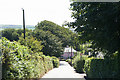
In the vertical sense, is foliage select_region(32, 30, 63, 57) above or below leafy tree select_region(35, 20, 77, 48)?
below

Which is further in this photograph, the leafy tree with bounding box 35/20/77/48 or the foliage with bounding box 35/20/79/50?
the leafy tree with bounding box 35/20/77/48

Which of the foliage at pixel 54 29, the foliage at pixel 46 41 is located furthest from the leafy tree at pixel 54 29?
the foliage at pixel 46 41

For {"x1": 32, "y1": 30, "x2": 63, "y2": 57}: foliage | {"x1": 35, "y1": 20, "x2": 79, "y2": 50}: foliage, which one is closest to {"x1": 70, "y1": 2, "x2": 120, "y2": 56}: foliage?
{"x1": 32, "y1": 30, "x2": 63, "y2": 57}: foliage

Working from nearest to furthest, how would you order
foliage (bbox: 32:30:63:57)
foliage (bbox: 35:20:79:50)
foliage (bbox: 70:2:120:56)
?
foliage (bbox: 70:2:120:56), foliage (bbox: 32:30:63:57), foliage (bbox: 35:20:79:50)

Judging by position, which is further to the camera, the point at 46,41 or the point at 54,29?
the point at 54,29

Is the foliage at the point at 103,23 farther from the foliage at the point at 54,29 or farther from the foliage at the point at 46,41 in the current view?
the foliage at the point at 54,29

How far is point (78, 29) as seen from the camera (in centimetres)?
1127

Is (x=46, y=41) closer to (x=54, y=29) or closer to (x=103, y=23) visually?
(x=54, y=29)

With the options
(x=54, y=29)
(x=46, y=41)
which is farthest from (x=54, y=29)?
(x=46, y=41)

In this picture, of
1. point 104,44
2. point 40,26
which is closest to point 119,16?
point 104,44

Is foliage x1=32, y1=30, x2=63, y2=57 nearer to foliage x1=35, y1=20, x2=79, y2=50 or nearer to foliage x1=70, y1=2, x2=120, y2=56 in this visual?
foliage x1=35, y1=20, x2=79, y2=50

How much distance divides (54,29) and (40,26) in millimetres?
4769

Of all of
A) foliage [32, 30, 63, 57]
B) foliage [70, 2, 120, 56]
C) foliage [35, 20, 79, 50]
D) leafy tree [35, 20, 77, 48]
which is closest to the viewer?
foliage [70, 2, 120, 56]

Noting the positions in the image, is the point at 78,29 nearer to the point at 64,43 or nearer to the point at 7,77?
the point at 7,77
